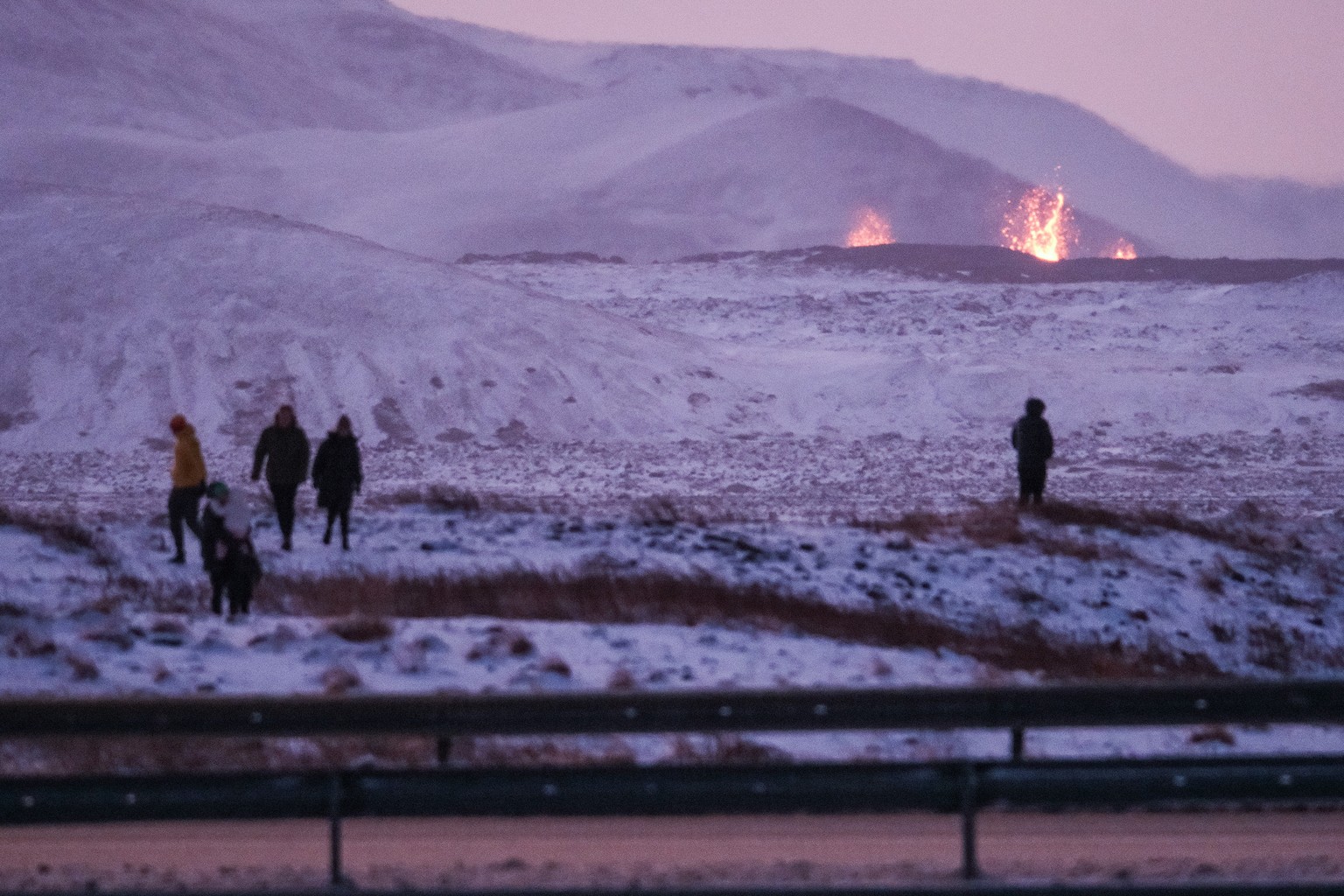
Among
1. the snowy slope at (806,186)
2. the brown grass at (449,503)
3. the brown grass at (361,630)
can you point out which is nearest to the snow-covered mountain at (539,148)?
the snowy slope at (806,186)

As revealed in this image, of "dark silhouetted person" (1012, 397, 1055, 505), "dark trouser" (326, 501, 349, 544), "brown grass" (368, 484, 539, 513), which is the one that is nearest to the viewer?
"dark trouser" (326, 501, 349, 544)

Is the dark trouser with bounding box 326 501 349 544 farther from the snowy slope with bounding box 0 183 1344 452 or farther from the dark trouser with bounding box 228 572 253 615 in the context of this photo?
the snowy slope with bounding box 0 183 1344 452

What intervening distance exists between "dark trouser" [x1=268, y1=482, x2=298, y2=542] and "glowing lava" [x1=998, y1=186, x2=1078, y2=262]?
249 ft

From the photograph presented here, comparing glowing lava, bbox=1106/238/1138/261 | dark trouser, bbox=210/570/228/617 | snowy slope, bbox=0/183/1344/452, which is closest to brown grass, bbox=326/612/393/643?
dark trouser, bbox=210/570/228/617

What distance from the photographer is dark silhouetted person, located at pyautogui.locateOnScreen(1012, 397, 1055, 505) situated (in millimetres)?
17828

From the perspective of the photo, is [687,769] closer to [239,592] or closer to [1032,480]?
[239,592]

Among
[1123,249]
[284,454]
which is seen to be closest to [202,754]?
[284,454]

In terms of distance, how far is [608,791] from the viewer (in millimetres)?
6137

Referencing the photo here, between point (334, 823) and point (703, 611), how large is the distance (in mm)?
6465

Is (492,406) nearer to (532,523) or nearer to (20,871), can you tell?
(532,523)

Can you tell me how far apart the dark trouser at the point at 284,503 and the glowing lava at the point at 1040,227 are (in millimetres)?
75969

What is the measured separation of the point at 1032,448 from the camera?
59.2 feet

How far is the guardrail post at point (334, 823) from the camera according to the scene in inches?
233

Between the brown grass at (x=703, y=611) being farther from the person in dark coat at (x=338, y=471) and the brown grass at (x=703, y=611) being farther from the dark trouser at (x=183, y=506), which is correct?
the person in dark coat at (x=338, y=471)
